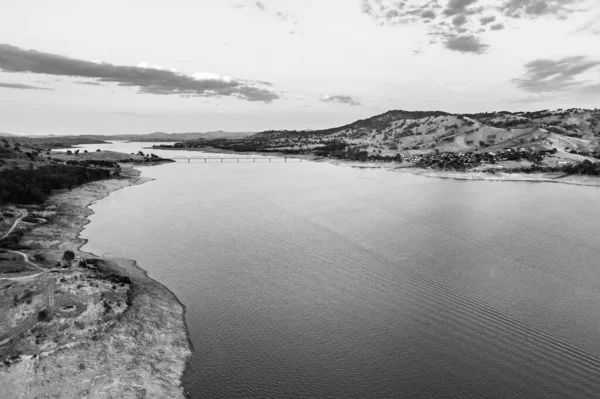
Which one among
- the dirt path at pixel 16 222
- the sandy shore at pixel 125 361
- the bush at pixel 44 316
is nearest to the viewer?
the sandy shore at pixel 125 361

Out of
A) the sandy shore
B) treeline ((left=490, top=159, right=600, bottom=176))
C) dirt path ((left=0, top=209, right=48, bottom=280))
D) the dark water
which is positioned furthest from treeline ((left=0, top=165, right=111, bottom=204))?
treeline ((left=490, top=159, right=600, bottom=176))

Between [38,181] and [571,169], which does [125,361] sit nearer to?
[38,181]

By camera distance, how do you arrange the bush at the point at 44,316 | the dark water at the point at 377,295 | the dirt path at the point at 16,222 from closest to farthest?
the dark water at the point at 377,295, the bush at the point at 44,316, the dirt path at the point at 16,222

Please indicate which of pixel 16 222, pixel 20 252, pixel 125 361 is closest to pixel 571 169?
pixel 125 361

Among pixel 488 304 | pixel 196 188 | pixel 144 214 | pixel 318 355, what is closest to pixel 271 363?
pixel 318 355

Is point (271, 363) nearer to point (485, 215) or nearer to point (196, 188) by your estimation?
point (485, 215)

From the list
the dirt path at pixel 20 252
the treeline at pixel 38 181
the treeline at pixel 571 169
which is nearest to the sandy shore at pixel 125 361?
the dirt path at pixel 20 252

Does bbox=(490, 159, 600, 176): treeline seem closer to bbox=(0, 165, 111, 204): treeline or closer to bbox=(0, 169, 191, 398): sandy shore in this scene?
bbox=(0, 165, 111, 204): treeline

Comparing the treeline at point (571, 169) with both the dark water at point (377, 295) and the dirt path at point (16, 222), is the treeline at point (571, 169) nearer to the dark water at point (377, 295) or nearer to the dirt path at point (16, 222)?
the dark water at point (377, 295)
